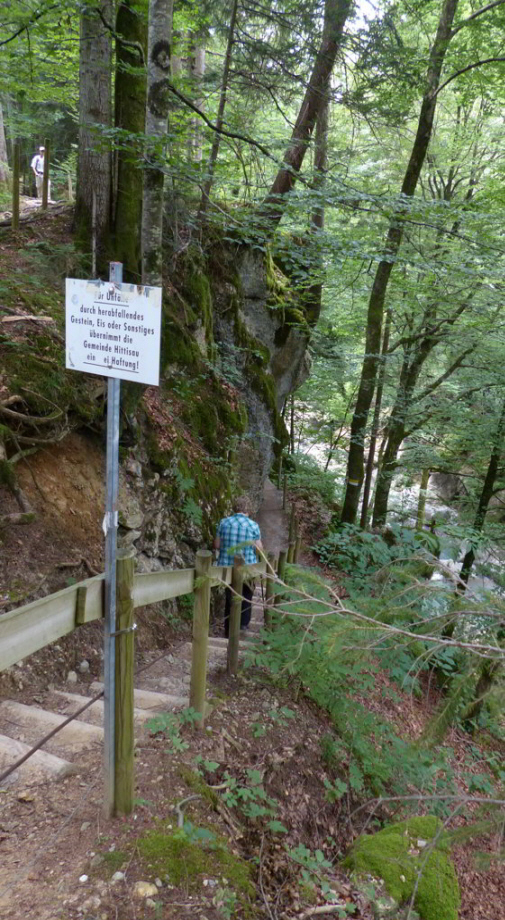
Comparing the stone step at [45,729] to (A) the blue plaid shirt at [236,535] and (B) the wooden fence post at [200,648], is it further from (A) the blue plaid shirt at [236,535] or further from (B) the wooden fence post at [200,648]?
(A) the blue plaid shirt at [236,535]

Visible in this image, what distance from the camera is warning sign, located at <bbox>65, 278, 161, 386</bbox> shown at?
214cm

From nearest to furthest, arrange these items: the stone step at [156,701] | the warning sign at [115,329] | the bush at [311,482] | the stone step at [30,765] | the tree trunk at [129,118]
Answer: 1. the warning sign at [115,329]
2. the stone step at [30,765]
3. the stone step at [156,701]
4. the tree trunk at [129,118]
5. the bush at [311,482]

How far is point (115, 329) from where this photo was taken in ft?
7.29

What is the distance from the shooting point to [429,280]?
10.1 meters

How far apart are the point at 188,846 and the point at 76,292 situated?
2725 mm

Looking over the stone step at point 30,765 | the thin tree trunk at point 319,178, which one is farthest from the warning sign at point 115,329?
the thin tree trunk at point 319,178

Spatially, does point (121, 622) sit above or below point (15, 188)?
below

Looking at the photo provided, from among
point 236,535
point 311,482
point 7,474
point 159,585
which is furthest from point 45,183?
point 311,482

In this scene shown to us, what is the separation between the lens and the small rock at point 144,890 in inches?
87.8

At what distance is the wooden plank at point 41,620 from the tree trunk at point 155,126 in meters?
4.00

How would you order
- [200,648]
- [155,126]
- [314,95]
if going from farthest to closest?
[314,95], [155,126], [200,648]

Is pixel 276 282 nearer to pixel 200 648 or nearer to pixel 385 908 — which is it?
pixel 200 648

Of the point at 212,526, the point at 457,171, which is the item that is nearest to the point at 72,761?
the point at 212,526

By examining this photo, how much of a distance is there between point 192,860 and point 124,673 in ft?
3.17
